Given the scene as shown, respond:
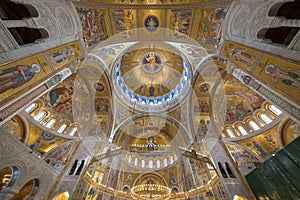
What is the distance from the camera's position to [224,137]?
474 inches

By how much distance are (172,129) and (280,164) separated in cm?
1061

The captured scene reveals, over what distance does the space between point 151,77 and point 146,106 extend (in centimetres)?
457

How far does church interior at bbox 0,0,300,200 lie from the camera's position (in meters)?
5.48

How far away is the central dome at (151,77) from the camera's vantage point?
54.6 feet

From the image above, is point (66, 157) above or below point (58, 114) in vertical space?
below

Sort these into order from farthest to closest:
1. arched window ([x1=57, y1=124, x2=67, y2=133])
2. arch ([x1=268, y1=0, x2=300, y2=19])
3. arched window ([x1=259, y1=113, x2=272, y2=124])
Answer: arched window ([x1=57, y1=124, x2=67, y2=133]) → arched window ([x1=259, y1=113, x2=272, y2=124]) → arch ([x1=268, y1=0, x2=300, y2=19])

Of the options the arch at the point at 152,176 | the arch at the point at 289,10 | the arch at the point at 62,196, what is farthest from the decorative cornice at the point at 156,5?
the arch at the point at 152,176

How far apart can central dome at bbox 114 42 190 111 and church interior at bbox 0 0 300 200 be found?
326 mm

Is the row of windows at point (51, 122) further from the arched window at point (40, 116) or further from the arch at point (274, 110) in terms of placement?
the arch at point (274, 110)

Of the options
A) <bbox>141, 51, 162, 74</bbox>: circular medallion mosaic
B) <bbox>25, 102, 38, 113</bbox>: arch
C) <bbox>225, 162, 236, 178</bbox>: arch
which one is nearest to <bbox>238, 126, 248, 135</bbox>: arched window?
<bbox>225, 162, 236, 178</bbox>: arch

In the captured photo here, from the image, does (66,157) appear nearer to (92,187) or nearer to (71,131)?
(71,131)

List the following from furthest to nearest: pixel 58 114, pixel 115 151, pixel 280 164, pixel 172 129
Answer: pixel 172 129 < pixel 115 151 < pixel 58 114 < pixel 280 164

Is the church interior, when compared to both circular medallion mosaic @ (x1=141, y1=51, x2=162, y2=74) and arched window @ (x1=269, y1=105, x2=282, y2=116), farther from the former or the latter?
circular medallion mosaic @ (x1=141, y1=51, x2=162, y2=74)

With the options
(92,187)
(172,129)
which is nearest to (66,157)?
(92,187)
